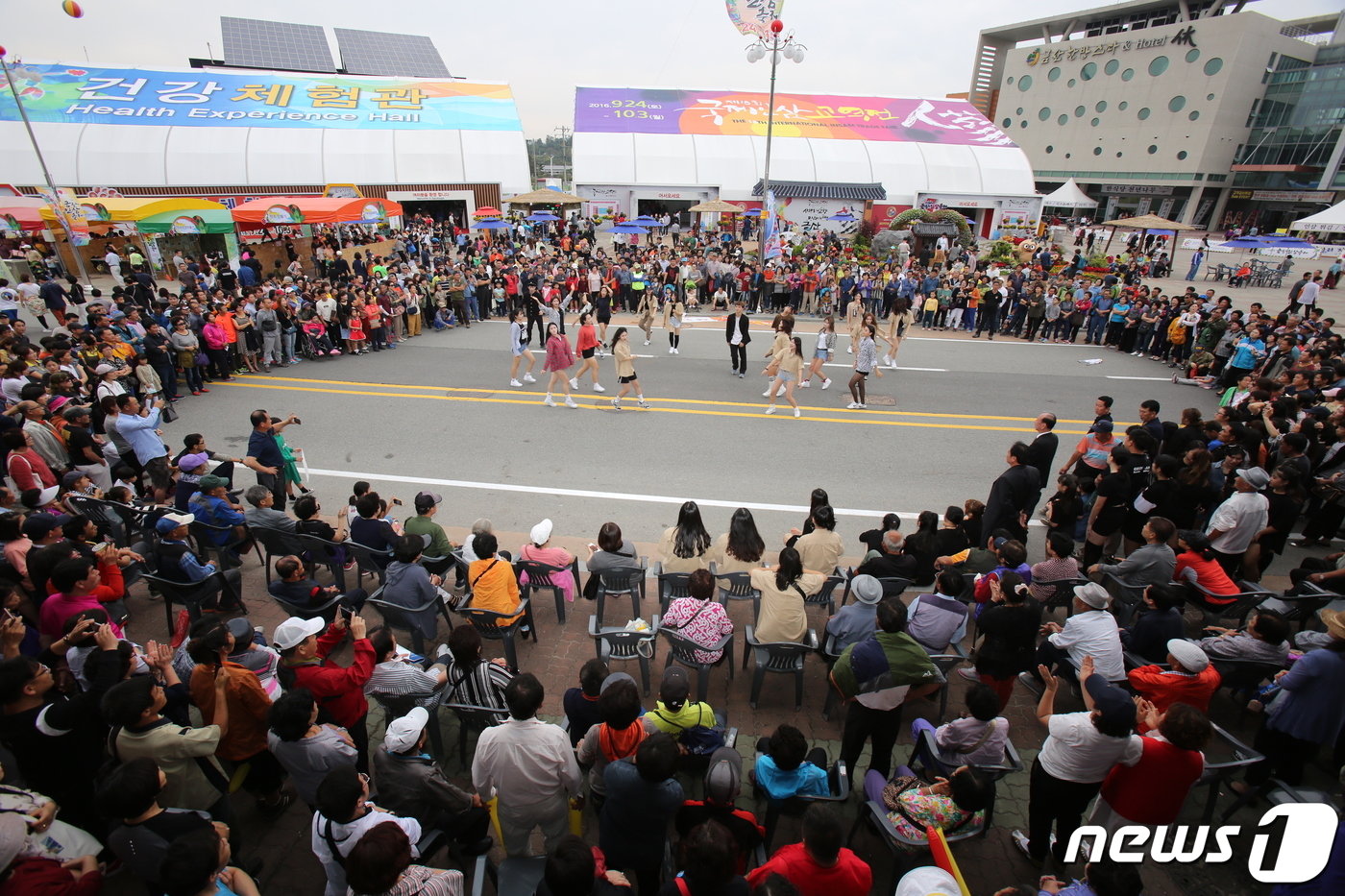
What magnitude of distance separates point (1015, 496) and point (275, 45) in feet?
233

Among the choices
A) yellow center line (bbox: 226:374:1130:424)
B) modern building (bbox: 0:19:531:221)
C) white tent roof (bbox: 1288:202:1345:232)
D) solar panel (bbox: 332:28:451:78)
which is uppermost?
solar panel (bbox: 332:28:451:78)

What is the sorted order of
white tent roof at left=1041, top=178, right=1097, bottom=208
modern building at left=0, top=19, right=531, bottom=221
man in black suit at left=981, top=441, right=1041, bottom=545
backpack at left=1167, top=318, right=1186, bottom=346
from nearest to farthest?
man in black suit at left=981, top=441, right=1041, bottom=545, backpack at left=1167, top=318, right=1186, bottom=346, modern building at left=0, top=19, right=531, bottom=221, white tent roof at left=1041, top=178, right=1097, bottom=208

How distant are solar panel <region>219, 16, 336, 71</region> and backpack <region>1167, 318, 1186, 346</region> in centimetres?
6465

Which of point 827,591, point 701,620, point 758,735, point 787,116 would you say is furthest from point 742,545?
point 787,116

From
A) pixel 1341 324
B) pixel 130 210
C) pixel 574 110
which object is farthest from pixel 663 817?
pixel 574 110

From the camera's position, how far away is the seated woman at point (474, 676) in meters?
4.15

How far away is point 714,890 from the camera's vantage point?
2783 mm

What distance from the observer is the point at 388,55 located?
177ft

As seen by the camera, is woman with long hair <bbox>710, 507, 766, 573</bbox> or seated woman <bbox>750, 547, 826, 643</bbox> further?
woman with long hair <bbox>710, 507, 766, 573</bbox>

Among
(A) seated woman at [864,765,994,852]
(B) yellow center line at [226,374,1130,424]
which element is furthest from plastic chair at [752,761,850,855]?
(B) yellow center line at [226,374,1130,424]

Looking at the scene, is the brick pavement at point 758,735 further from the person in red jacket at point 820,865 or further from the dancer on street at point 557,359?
the dancer on street at point 557,359

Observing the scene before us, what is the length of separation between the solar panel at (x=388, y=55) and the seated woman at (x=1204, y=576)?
60689mm

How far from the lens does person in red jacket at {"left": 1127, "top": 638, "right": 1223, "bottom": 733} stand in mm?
4023

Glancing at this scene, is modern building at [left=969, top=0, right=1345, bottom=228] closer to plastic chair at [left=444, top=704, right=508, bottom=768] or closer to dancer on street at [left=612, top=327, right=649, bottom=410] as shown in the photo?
dancer on street at [left=612, top=327, right=649, bottom=410]
